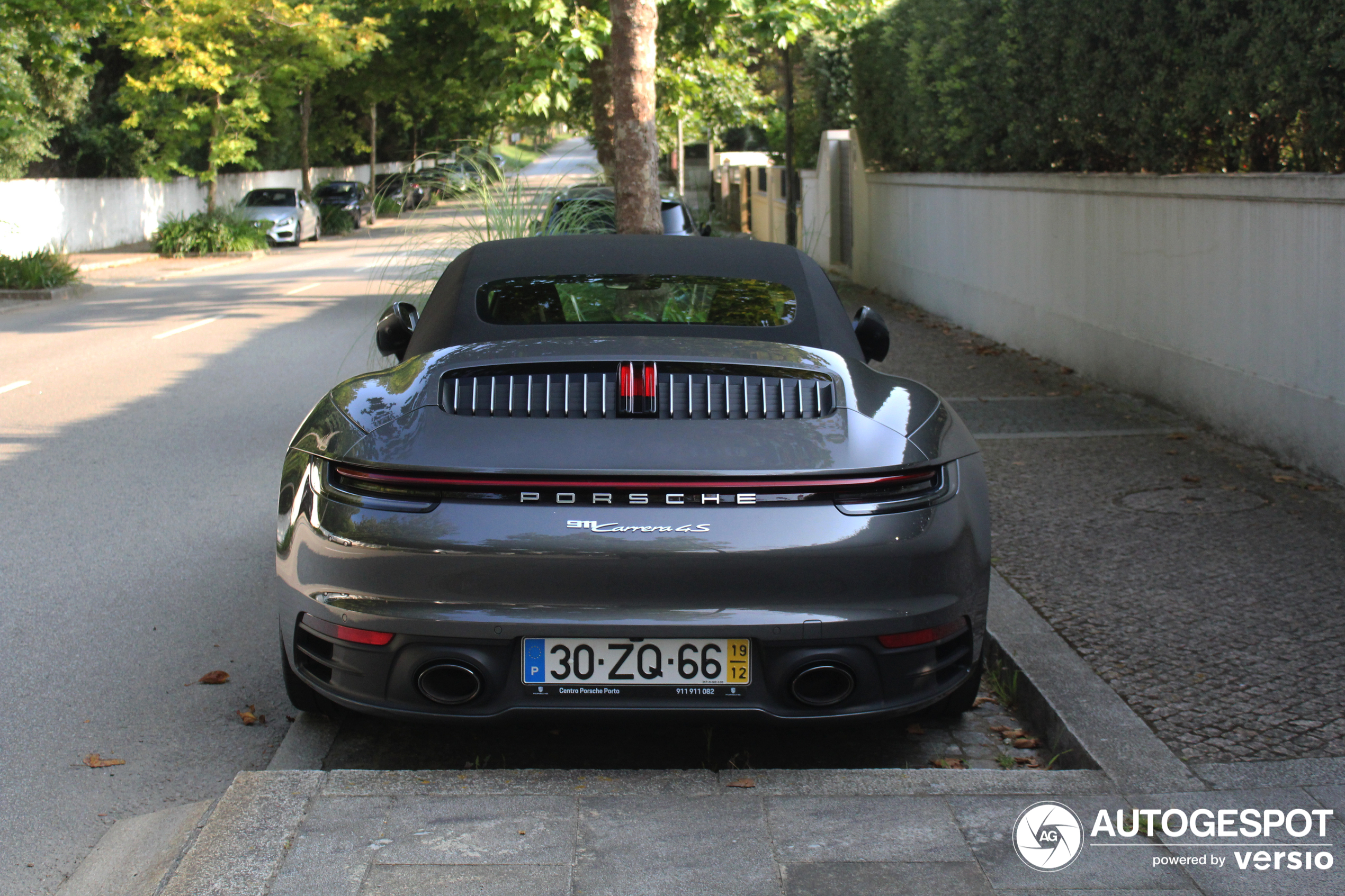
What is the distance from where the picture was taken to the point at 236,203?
33.2 metres

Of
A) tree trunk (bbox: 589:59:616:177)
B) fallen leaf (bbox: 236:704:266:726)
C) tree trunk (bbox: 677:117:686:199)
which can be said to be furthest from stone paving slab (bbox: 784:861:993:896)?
tree trunk (bbox: 677:117:686:199)

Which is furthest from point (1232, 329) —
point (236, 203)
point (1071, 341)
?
point (236, 203)

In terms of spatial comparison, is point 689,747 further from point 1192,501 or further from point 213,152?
point 213,152

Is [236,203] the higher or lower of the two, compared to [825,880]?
higher

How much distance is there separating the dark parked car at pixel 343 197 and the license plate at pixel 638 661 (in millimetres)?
41051

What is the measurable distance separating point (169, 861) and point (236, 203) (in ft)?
106

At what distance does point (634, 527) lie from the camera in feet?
10.2

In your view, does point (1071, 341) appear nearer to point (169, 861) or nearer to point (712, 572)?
point (712, 572)

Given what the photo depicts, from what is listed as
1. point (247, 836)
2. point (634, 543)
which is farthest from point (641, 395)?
point (247, 836)

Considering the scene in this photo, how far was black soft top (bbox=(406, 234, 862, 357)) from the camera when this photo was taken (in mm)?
4137

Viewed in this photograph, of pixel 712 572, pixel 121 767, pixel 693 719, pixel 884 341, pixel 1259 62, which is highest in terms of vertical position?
pixel 1259 62

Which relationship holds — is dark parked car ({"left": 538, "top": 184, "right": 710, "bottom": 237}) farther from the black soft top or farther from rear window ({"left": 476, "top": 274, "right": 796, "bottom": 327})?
rear window ({"left": 476, "top": 274, "right": 796, "bottom": 327})

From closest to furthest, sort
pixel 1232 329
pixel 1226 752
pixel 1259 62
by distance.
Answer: pixel 1226 752 → pixel 1259 62 → pixel 1232 329

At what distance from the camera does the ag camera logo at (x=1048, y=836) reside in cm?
286
